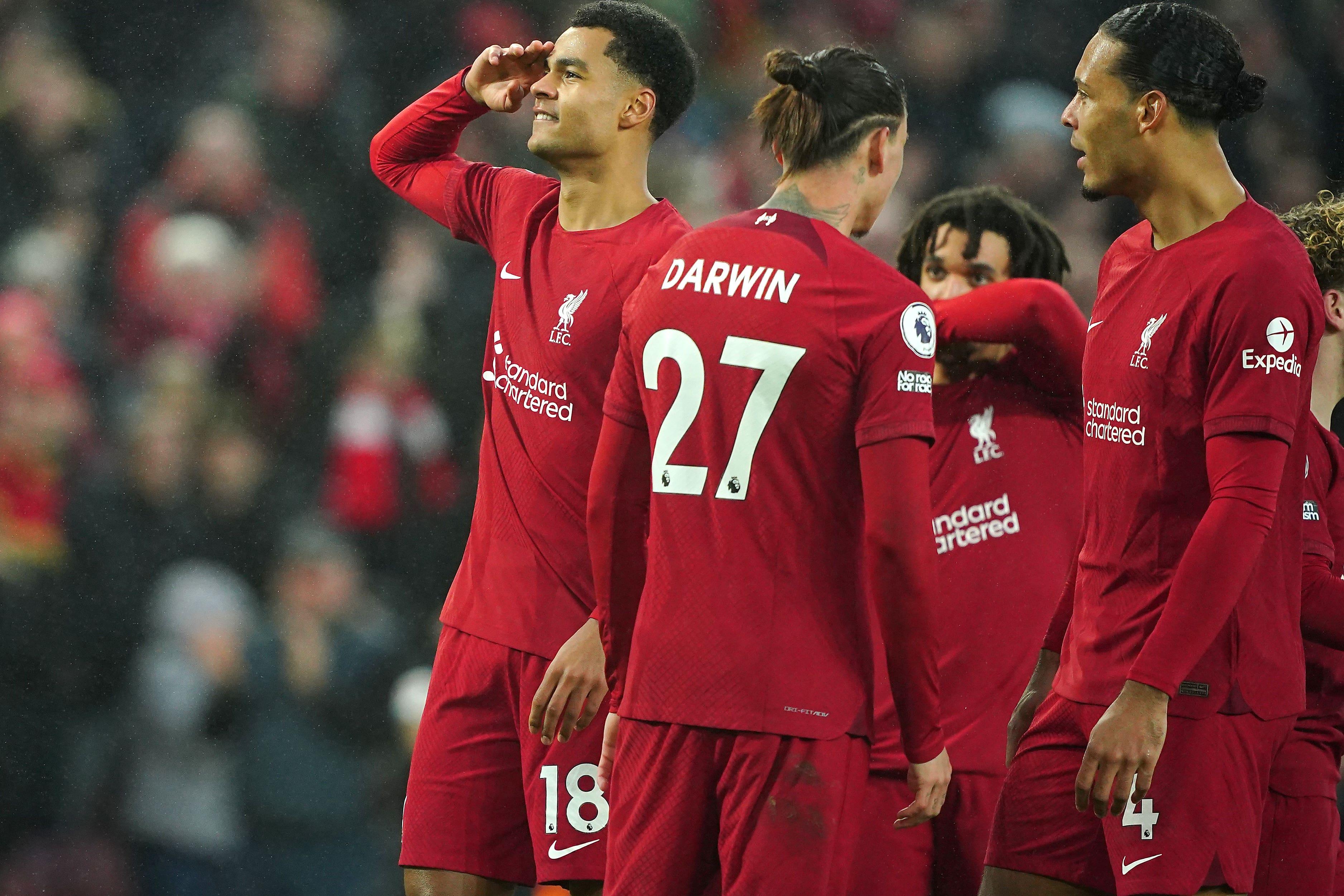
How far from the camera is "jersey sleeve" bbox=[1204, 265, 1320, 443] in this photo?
2.13 metres

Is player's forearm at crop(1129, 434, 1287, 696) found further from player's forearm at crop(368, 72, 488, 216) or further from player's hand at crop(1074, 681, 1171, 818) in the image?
player's forearm at crop(368, 72, 488, 216)

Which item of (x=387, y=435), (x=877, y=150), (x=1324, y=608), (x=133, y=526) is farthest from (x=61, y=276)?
(x=1324, y=608)

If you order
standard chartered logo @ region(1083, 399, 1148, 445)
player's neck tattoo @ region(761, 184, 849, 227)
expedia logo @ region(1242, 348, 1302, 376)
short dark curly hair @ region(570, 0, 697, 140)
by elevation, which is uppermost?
short dark curly hair @ region(570, 0, 697, 140)

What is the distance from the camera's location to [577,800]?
2686 mm

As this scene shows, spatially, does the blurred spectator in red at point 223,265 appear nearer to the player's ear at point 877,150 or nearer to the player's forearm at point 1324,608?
the player's ear at point 877,150

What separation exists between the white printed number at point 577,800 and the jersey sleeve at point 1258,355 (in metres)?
1.25

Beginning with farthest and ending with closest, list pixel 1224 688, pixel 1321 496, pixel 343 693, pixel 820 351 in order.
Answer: pixel 343 693
pixel 1321 496
pixel 1224 688
pixel 820 351

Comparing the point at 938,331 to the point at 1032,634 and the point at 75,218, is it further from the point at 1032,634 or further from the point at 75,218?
the point at 75,218

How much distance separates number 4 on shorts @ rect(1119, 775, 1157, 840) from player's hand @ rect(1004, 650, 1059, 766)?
1.07 ft

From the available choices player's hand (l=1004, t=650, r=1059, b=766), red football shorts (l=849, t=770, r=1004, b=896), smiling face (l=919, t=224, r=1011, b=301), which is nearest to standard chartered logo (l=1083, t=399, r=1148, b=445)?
player's hand (l=1004, t=650, r=1059, b=766)

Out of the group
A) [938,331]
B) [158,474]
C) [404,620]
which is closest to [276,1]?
[158,474]

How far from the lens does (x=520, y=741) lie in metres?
2.75

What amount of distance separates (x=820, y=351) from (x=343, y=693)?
3195 mm

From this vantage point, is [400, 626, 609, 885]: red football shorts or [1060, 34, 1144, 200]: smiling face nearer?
[1060, 34, 1144, 200]: smiling face
